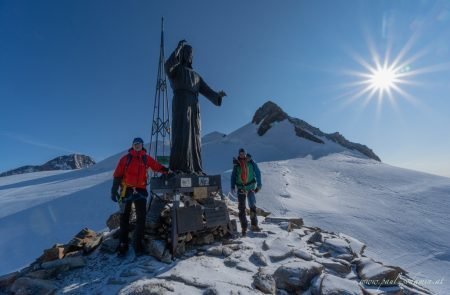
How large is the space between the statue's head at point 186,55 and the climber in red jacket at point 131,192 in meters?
2.82

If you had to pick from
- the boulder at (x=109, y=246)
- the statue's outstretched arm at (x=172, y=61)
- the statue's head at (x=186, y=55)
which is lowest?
the boulder at (x=109, y=246)

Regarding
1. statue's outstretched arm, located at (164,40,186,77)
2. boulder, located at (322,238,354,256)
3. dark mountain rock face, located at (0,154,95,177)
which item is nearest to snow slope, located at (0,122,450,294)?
boulder, located at (322,238,354,256)

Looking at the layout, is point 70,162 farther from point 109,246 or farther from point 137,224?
point 137,224

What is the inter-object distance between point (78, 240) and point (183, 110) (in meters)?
3.56

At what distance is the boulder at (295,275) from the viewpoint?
14.8 feet

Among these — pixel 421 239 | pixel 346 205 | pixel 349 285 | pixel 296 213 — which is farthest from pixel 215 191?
pixel 346 205

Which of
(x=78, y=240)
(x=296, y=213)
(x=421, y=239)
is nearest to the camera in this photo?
(x=78, y=240)

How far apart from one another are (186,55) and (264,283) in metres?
5.52

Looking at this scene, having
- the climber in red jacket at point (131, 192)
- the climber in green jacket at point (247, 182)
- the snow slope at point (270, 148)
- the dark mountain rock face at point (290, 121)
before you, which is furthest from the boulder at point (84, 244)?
the dark mountain rock face at point (290, 121)

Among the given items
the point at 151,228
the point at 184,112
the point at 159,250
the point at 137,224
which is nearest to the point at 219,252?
the point at 159,250

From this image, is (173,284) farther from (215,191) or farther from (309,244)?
(309,244)

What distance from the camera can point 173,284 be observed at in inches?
157

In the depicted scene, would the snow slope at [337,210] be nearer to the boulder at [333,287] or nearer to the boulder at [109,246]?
the boulder at [333,287]

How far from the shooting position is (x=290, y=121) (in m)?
50.9
